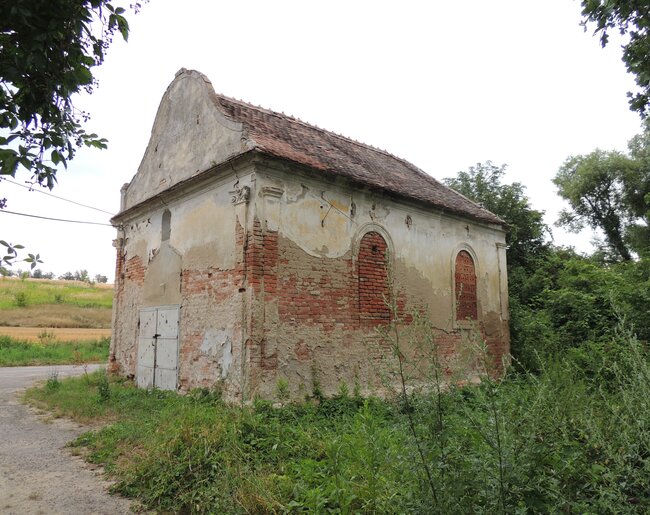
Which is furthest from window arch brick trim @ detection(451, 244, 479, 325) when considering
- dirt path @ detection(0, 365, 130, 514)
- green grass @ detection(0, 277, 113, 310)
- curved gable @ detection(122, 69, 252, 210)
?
green grass @ detection(0, 277, 113, 310)

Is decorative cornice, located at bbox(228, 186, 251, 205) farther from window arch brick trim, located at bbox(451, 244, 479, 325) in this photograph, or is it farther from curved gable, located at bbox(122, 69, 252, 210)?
window arch brick trim, located at bbox(451, 244, 479, 325)

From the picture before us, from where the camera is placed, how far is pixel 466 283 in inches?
486

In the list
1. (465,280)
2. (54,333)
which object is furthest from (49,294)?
(465,280)

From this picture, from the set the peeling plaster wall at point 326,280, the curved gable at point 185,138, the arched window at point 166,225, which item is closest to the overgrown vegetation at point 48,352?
the curved gable at point 185,138

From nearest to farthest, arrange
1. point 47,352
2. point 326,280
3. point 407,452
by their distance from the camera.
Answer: point 407,452 < point 326,280 < point 47,352

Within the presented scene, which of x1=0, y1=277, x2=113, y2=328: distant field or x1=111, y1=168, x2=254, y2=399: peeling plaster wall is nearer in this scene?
x1=111, y1=168, x2=254, y2=399: peeling plaster wall

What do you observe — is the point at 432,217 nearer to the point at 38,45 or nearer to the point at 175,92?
the point at 175,92

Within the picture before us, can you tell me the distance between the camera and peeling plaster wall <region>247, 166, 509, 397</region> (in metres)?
8.09

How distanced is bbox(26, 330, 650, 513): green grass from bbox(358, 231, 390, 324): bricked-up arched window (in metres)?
2.07

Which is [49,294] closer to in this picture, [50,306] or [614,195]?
[50,306]

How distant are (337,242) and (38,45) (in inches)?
267

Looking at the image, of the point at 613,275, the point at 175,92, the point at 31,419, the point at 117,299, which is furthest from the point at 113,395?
the point at 613,275

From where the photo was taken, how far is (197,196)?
9758 millimetres

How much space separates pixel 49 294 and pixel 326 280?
1300 inches
